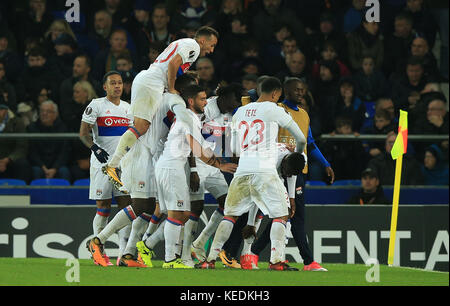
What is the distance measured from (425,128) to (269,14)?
10.6 feet

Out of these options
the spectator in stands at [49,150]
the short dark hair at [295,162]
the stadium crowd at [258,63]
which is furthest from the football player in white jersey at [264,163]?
the spectator in stands at [49,150]

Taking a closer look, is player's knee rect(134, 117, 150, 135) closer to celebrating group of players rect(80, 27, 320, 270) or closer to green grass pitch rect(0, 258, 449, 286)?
celebrating group of players rect(80, 27, 320, 270)

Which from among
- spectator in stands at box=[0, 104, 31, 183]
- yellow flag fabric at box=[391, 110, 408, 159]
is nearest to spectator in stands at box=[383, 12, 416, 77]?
yellow flag fabric at box=[391, 110, 408, 159]

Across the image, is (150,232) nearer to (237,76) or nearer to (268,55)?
(237,76)

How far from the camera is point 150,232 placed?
454 inches

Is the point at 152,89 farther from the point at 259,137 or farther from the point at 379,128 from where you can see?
the point at 379,128

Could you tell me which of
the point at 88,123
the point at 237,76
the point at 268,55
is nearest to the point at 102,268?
the point at 88,123

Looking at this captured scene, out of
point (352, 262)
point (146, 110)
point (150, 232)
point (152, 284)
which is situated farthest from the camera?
point (352, 262)

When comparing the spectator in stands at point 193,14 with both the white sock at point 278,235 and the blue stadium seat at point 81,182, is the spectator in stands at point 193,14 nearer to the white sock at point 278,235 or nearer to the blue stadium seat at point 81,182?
the blue stadium seat at point 81,182

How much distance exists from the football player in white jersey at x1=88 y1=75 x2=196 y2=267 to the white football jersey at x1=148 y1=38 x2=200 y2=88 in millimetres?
167

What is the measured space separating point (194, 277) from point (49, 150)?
5107 millimetres

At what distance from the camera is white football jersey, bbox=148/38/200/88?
10.8 m

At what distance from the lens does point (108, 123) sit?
12.0 meters
